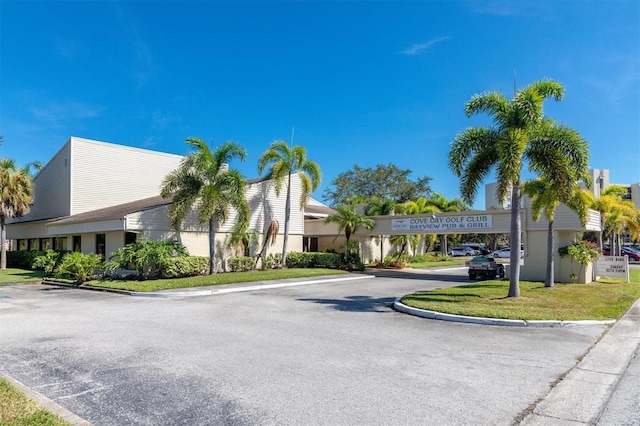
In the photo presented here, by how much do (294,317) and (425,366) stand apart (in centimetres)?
530

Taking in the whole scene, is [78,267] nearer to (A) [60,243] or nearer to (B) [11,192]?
(A) [60,243]

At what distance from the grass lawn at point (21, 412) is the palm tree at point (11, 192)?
29209mm

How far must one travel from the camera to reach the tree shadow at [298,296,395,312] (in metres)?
13.1

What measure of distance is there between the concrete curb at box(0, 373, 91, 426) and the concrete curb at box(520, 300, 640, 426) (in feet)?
15.7

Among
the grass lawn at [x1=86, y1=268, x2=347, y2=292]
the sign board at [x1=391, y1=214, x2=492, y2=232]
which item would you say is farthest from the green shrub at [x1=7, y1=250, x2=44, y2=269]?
the sign board at [x1=391, y1=214, x2=492, y2=232]

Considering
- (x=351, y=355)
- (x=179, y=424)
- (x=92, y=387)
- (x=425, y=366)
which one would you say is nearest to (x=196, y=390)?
(x=179, y=424)

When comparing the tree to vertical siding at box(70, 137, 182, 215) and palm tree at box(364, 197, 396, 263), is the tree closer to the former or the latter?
palm tree at box(364, 197, 396, 263)

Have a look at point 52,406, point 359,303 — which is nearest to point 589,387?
point 52,406

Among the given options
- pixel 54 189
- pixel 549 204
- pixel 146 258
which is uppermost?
pixel 54 189

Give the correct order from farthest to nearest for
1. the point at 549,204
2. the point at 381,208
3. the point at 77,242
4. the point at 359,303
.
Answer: the point at 381,208
the point at 77,242
the point at 549,204
the point at 359,303

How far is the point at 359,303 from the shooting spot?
47.1 feet

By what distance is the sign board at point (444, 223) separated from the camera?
24203 millimetres

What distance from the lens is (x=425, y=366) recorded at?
6.84 metres

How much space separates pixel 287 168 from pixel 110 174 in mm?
13076
